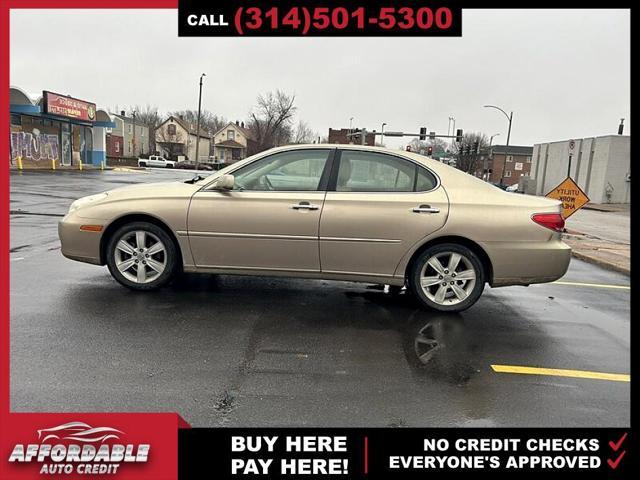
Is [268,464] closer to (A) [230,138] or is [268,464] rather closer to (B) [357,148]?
(B) [357,148]

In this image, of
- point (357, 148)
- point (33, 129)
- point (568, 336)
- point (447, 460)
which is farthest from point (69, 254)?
point (33, 129)

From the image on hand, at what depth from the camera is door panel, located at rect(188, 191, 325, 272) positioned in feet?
15.0

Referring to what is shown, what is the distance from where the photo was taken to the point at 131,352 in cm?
350

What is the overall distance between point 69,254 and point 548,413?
15.1ft

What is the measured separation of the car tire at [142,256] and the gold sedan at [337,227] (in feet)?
0.03

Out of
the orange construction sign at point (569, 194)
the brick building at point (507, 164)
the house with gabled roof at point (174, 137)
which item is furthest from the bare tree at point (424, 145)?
the house with gabled roof at point (174, 137)

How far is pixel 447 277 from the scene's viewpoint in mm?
4578

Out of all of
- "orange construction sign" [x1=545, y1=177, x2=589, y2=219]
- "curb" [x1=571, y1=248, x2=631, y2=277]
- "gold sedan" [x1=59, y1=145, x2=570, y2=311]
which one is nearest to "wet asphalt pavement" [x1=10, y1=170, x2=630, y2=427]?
"gold sedan" [x1=59, y1=145, x2=570, y2=311]

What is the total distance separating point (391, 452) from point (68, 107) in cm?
3546

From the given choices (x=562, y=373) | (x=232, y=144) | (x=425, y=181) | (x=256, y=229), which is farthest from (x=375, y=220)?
(x=232, y=144)

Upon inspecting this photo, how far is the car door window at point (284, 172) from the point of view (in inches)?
186

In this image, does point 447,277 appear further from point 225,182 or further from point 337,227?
point 225,182

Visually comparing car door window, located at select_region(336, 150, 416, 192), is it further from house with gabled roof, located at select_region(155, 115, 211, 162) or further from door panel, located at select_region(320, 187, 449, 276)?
house with gabled roof, located at select_region(155, 115, 211, 162)

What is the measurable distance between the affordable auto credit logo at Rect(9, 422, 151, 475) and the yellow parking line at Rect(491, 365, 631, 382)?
2.53m
